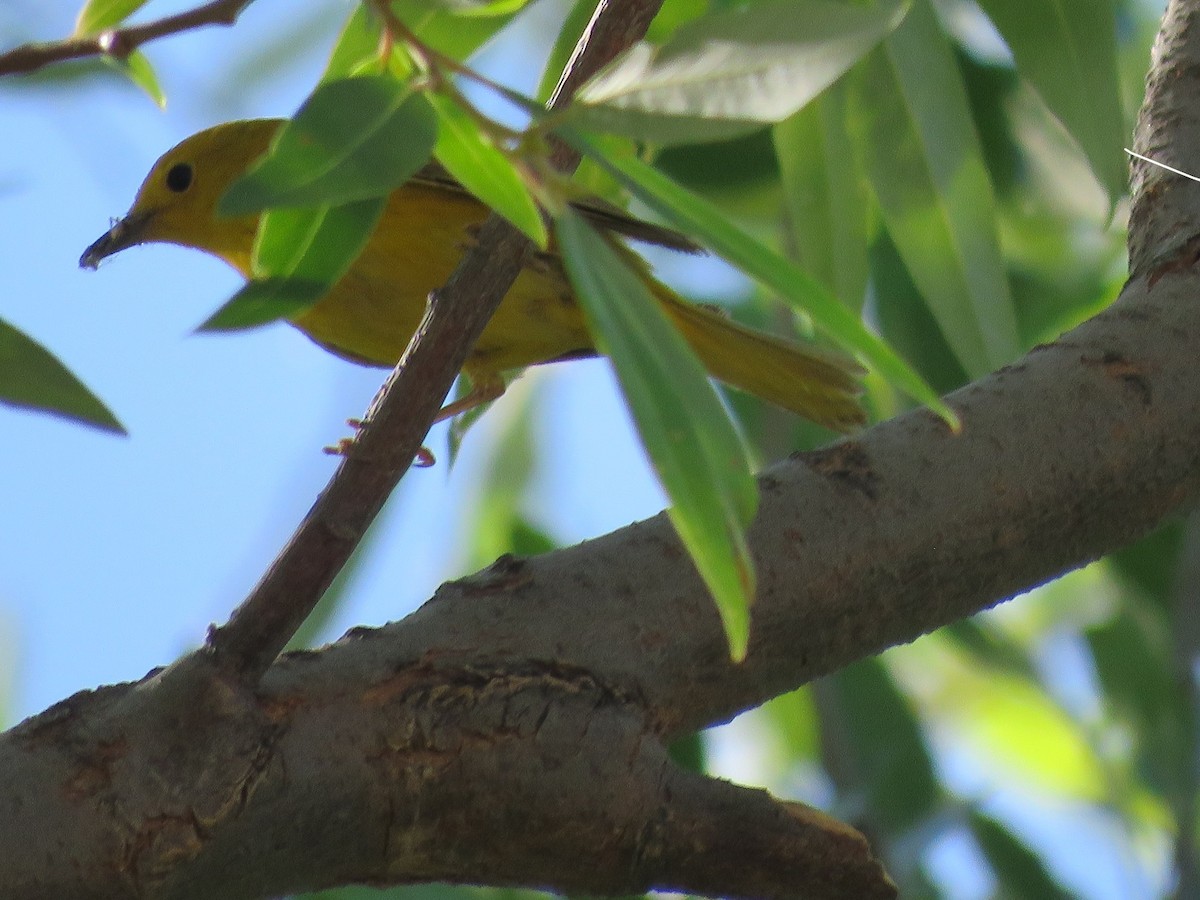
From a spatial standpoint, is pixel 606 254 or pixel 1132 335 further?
pixel 1132 335

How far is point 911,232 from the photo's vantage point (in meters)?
2.47

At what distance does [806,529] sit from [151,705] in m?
0.81

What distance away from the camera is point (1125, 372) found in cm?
196

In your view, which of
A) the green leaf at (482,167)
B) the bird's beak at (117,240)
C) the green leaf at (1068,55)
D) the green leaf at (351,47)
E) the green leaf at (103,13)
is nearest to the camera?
the green leaf at (482,167)

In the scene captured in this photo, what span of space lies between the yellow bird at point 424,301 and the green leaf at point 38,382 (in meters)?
1.52

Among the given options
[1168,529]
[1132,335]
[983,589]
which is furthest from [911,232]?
[1168,529]

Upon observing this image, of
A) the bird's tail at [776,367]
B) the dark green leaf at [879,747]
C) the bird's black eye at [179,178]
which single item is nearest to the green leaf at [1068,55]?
the bird's tail at [776,367]

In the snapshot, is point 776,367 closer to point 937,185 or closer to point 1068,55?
point 937,185

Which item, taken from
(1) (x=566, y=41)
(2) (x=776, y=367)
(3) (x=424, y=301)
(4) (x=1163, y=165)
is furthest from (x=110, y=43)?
(2) (x=776, y=367)

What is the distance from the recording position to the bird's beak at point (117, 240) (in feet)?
11.8

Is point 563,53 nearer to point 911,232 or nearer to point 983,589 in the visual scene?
point 911,232

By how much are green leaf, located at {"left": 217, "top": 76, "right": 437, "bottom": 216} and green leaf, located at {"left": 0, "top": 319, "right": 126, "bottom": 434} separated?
1.43ft

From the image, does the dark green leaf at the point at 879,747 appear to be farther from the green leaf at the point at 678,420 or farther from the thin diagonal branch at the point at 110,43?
the thin diagonal branch at the point at 110,43

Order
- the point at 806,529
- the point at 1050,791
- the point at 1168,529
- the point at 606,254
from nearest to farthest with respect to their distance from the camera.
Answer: the point at 606,254 → the point at 806,529 → the point at 1168,529 → the point at 1050,791
